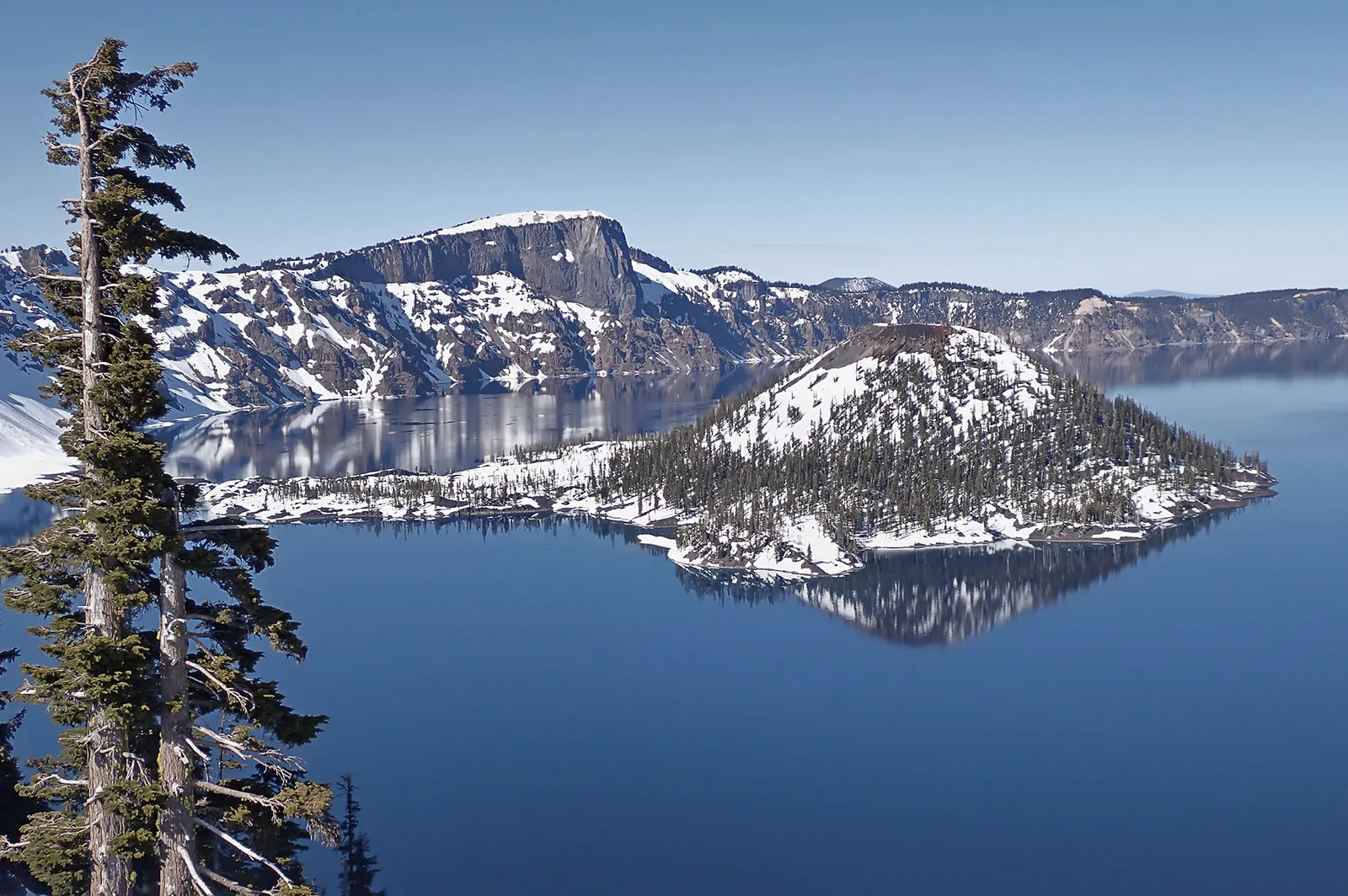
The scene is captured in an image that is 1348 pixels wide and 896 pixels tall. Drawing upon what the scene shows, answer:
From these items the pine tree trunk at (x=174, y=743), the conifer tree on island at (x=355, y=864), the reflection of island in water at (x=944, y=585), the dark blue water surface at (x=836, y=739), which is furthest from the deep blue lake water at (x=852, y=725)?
the pine tree trunk at (x=174, y=743)

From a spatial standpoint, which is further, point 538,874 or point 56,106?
point 538,874

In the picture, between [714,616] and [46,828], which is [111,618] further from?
[714,616]

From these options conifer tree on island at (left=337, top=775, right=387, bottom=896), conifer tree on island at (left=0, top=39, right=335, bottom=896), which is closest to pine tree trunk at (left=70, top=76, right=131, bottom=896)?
conifer tree on island at (left=0, top=39, right=335, bottom=896)

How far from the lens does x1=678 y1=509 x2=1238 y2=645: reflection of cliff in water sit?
152375 millimetres

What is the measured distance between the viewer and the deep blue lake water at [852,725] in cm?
8269

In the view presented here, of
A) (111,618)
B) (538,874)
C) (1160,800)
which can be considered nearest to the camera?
(111,618)

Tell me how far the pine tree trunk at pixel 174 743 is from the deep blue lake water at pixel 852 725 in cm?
6491

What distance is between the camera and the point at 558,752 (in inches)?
4168

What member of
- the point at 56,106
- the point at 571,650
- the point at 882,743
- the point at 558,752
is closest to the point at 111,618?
the point at 56,106

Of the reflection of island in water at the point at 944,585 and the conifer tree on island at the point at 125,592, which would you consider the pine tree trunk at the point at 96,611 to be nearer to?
the conifer tree on island at the point at 125,592

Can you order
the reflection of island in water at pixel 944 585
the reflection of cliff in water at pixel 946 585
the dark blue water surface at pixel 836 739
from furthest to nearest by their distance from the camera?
1. the reflection of island in water at pixel 944 585
2. the reflection of cliff in water at pixel 946 585
3. the dark blue water surface at pixel 836 739

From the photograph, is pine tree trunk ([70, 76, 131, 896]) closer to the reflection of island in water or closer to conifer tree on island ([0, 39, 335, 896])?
conifer tree on island ([0, 39, 335, 896])

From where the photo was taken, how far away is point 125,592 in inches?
757

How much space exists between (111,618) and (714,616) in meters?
142
